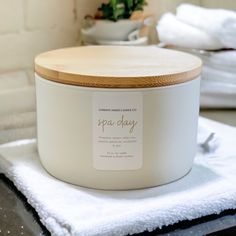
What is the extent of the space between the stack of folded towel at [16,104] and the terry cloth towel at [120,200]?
0.62 ft

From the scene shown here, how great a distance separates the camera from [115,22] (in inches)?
37.0

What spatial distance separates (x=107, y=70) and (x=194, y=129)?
0.12 metres

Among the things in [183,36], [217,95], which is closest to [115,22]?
[183,36]

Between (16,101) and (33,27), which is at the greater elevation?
(33,27)

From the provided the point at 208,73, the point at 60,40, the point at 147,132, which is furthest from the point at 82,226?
the point at 60,40

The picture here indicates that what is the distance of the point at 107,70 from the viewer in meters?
0.55

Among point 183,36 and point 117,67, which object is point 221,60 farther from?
point 117,67

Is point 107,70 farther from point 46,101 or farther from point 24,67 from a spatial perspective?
point 24,67

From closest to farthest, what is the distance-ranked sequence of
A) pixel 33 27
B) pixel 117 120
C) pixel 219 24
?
pixel 117 120, pixel 219 24, pixel 33 27

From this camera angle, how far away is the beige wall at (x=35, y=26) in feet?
3.05

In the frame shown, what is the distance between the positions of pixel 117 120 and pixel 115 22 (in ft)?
1.48

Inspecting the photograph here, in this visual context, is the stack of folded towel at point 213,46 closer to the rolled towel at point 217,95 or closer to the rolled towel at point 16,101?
the rolled towel at point 217,95

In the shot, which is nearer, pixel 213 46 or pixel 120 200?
pixel 120 200

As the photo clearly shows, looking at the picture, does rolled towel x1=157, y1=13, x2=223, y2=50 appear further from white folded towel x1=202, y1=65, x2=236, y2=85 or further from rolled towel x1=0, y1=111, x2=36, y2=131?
rolled towel x1=0, y1=111, x2=36, y2=131
